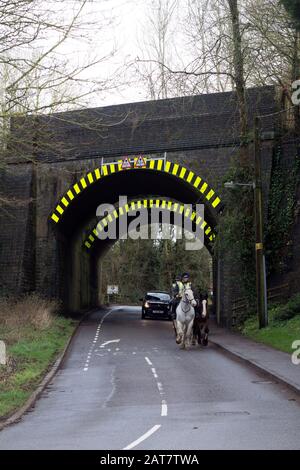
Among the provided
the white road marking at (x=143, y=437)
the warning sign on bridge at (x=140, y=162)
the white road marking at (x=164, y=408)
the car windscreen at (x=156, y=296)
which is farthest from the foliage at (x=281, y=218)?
the white road marking at (x=143, y=437)

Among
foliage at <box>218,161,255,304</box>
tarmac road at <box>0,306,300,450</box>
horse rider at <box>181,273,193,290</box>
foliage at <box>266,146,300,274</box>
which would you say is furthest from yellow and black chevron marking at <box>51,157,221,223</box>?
tarmac road at <box>0,306,300,450</box>

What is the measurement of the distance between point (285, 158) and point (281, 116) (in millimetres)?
2080

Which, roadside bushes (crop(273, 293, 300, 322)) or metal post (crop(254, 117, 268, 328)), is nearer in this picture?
roadside bushes (crop(273, 293, 300, 322))

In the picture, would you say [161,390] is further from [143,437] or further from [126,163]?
[126,163]

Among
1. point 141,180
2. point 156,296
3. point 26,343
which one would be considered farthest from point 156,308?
point 26,343

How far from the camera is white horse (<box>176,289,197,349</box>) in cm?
2303

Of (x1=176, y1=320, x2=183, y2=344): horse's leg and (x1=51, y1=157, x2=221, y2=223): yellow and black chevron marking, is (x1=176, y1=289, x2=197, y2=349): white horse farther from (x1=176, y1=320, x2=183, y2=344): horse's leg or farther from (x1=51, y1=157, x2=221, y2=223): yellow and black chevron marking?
(x1=51, y1=157, x2=221, y2=223): yellow and black chevron marking

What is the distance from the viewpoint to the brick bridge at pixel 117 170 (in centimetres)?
3275

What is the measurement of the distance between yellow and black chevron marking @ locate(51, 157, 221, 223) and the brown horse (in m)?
9.01

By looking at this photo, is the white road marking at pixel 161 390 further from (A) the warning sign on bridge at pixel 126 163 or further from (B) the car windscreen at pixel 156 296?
(B) the car windscreen at pixel 156 296

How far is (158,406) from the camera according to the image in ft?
43.4

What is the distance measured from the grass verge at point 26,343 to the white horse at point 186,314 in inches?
158
